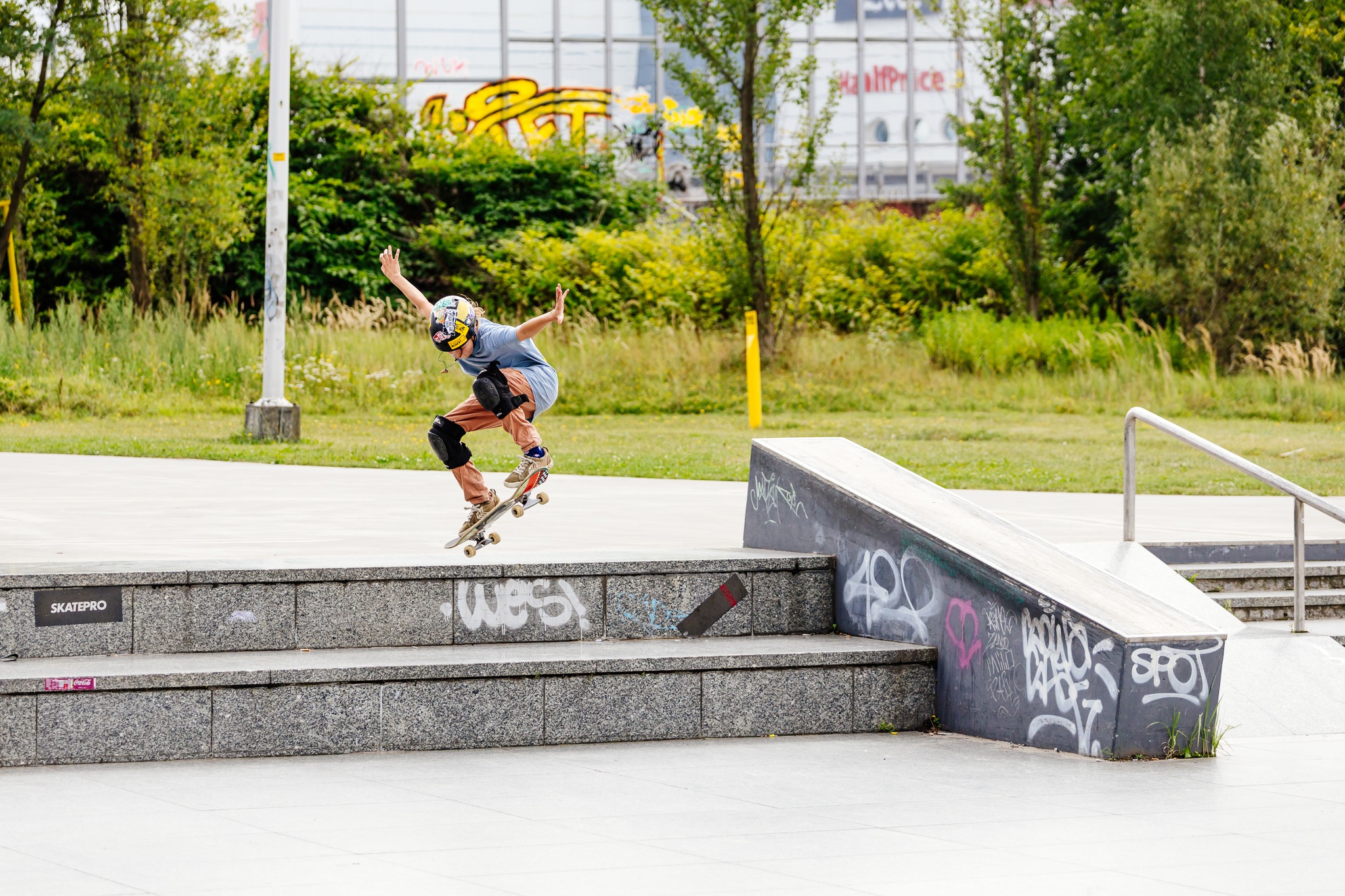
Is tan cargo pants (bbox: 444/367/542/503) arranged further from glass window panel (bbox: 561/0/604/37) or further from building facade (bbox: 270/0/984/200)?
glass window panel (bbox: 561/0/604/37)

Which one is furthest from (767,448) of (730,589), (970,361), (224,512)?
(970,361)

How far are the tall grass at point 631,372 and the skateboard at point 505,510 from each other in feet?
44.3

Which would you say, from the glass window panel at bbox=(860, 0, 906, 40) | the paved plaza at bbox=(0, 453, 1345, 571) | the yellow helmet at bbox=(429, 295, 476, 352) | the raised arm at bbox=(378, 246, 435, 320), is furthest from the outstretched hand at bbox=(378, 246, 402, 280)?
the glass window panel at bbox=(860, 0, 906, 40)

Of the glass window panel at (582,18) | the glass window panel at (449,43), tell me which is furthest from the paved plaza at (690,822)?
the glass window panel at (582,18)

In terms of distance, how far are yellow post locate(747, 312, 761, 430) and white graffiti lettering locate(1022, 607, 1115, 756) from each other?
13.6 meters

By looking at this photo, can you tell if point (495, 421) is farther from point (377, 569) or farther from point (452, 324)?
point (377, 569)

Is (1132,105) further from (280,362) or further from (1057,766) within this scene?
(1057,766)

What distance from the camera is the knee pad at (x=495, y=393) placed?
22.5 ft

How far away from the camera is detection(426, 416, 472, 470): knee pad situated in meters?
6.97

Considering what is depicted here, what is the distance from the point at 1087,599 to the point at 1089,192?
24.6m

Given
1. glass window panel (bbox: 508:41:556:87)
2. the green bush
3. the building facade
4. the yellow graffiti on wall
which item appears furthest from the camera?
glass window panel (bbox: 508:41:556:87)

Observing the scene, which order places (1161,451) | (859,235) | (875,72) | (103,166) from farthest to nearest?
(875,72) < (859,235) < (103,166) < (1161,451)

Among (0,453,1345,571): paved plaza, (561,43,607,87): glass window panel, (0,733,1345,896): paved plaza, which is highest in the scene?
(561,43,607,87): glass window panel

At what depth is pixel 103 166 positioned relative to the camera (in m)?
Answer: 25.4
